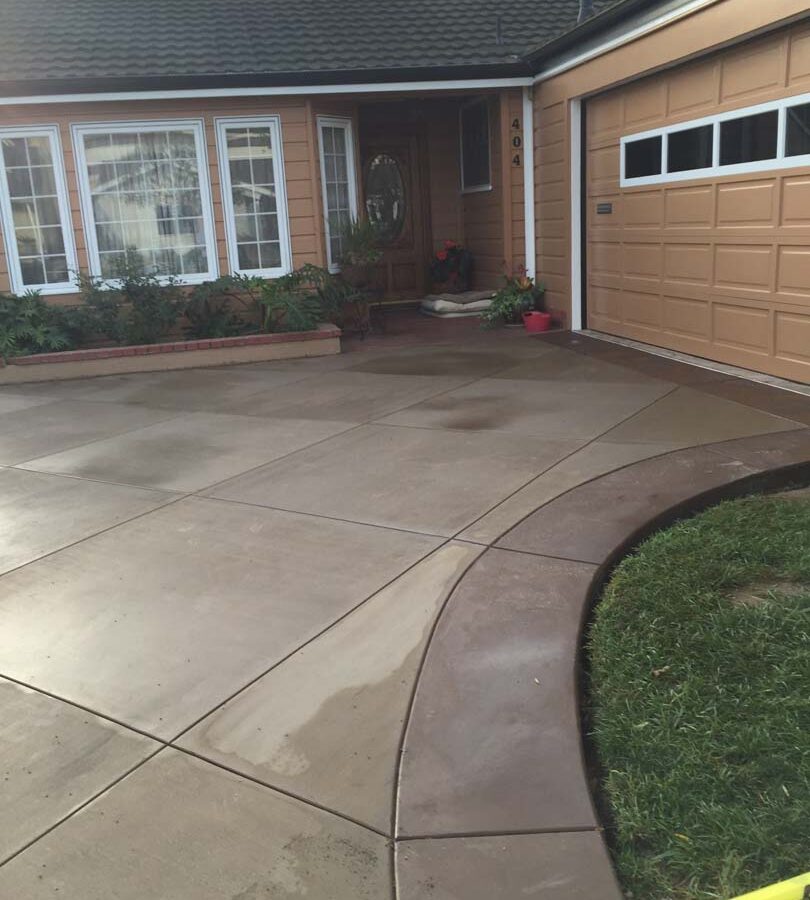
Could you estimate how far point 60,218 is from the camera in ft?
33.3

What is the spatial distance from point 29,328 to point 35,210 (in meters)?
1.65

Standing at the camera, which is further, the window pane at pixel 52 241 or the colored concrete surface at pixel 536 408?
the window pane at pixel 52 241

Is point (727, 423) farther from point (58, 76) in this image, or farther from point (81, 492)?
point (58, 76)

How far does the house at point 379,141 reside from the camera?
7629 mm

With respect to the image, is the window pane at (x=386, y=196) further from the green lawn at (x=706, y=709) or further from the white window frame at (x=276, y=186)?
the green lawn at (x=706, y=709)

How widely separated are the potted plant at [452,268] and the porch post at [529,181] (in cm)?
164

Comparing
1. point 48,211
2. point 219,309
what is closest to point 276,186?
point 219,309

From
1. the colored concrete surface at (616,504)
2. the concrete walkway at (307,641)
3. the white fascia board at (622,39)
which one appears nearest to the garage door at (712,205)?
the white fascia board at (622,39)

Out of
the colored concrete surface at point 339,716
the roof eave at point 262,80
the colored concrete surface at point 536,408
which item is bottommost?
the colored concrete surface at point 339,716

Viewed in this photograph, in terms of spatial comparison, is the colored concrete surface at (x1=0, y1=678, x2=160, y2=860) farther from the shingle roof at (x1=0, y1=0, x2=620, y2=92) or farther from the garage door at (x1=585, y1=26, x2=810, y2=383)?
the shingle roof at (x1=0, y1=0, x2=620, y2=92)

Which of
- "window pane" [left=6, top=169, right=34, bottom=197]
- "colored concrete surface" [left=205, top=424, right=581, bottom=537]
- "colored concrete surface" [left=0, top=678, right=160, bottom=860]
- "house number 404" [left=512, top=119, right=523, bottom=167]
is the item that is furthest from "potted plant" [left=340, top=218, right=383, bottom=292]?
"colored concrete surface" [left=0, top=678, right=160, bottom=860]

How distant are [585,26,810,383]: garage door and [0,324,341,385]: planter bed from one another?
128 inches

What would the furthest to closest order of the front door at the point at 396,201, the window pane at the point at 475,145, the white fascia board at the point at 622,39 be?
1. the front door at the point at 396,201
2. the window pane at the point at 475,145
3. the white fascia board at the point at 622,39

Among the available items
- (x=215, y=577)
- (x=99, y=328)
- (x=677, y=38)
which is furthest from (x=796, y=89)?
(x=99, y=328)
